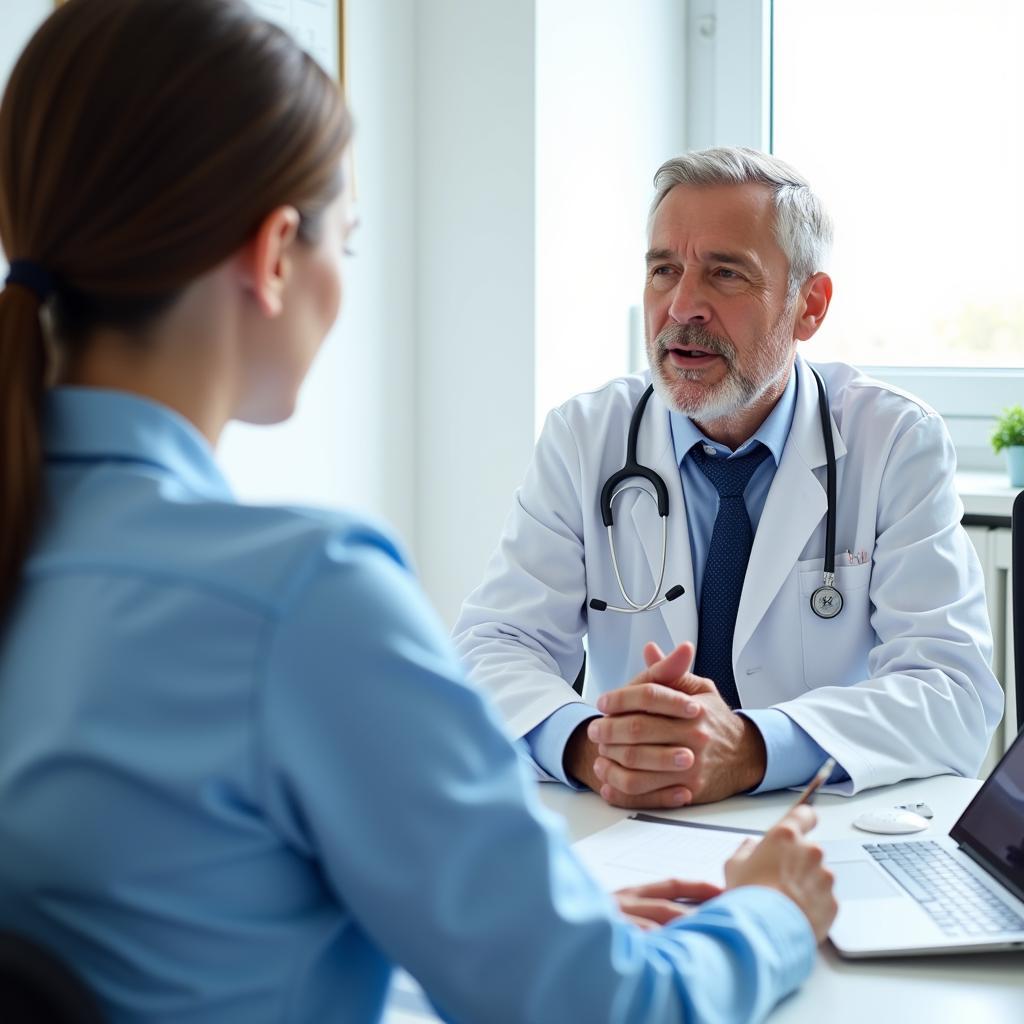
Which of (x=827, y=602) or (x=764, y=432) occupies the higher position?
(x=764, y=432)

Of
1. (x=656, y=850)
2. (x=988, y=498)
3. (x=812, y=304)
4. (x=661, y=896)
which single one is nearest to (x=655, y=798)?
(x=656, y=850)

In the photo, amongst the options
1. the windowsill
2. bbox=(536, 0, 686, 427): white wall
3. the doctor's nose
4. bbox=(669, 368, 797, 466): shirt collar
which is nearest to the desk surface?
bbox=(669, 368, 797, 466): shirt collar

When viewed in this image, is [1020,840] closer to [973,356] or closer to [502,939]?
[502,939]

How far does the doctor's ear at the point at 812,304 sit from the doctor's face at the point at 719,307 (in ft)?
0.25

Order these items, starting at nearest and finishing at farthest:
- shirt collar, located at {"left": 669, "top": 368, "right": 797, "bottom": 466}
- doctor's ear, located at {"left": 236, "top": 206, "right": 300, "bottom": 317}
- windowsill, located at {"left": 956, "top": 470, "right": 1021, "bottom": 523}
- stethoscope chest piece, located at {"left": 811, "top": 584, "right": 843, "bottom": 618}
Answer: doctor's ear, located at {"left": 236, "top": 206, "right": 300, "bottom": 317} → stethoscope chest piece, located at {"left": 811, "top": 584, "right": 843, "bottom": 618} → shirt collar, located at {"left": 669, "top": 368, "right": 797, "bottom": 466} → windowsill, located at {"left": 956, "top": 470, "right": 1021, "bottom": 523}

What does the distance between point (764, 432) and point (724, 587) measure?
245mm

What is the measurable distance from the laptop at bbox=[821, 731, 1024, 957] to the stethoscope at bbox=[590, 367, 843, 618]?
540 millimetres

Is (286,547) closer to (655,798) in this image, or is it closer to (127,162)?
(127,162)

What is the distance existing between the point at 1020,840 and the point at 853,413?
35.0 inches

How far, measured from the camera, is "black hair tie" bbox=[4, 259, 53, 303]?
28.9 inches

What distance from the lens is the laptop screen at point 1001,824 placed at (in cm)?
108

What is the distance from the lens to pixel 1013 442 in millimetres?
2555

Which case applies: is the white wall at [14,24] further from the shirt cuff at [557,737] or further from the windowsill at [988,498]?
the windowsill at [988,498]

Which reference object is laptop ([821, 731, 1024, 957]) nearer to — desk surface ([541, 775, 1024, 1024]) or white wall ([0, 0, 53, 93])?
desk surface ([541, 775, 1024, 1024])
